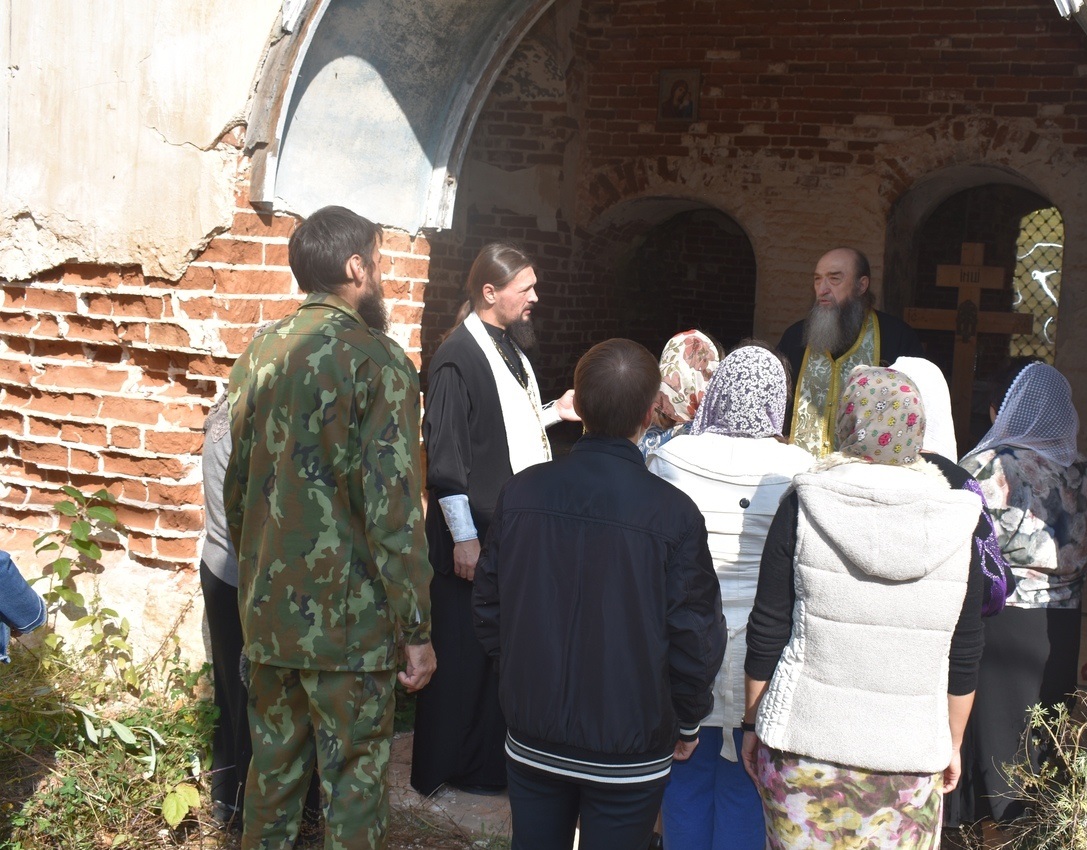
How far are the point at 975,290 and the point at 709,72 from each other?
2.53 metres

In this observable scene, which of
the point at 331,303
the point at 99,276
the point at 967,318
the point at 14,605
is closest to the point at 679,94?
the point at 967,318

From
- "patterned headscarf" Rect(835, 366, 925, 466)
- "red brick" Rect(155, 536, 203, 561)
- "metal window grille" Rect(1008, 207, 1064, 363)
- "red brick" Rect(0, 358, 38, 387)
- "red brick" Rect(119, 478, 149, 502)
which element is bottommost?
"red brick" Rect(155, 536, 203, 561)

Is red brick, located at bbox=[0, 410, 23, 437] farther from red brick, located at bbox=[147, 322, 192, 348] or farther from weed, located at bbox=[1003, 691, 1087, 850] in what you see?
weed, located at bbox=[1003, 691, 1087, 850]

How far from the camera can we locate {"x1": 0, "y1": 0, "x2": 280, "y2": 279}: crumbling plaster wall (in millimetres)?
4047

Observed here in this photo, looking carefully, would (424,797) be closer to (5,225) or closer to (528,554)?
(528,554)

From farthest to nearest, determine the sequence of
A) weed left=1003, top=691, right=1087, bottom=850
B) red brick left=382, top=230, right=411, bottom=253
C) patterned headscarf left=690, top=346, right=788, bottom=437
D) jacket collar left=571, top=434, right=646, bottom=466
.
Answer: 1. red brick left=382, top=230, right=411, bottom=253
2. weed left=1003, top=691, right=1087, bottom=850
3. patterned headscarf left=690, top=346, right=788, bottom=437
4. jacket collar left=571, top=434, right=646, bottom=466

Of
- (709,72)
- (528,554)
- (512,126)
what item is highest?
(709,72)

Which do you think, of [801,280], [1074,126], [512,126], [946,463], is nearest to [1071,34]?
[1074,126]

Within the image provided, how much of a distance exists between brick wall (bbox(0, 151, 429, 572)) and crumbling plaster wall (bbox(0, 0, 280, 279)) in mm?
101

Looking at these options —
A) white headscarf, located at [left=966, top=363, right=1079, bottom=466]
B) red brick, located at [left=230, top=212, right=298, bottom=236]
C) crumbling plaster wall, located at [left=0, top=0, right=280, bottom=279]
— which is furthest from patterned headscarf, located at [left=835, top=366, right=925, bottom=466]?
crumbling plaster wall, located at [left=0, top=0, right=280, bottom=279]

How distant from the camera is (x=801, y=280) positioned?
7996 mm

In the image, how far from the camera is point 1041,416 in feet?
11.5

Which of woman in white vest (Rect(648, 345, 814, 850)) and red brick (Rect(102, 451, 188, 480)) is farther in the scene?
red brick (Rect(102, 451, 188, 480))

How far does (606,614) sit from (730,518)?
609 mm
